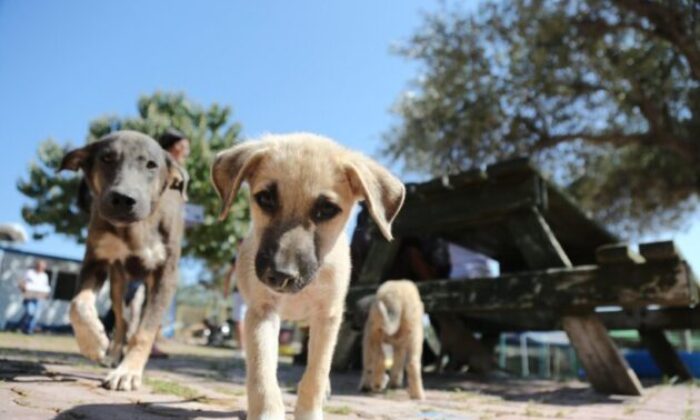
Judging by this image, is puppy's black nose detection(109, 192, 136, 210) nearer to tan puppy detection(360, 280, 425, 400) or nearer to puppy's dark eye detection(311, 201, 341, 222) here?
puppy's dark eye detection(311, 201, 341, 222)

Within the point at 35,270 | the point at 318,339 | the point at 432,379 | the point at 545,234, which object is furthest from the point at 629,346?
the point at 35,270

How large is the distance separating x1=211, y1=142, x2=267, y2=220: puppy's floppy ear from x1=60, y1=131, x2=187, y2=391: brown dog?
119 cm

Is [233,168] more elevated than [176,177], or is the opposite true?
[176,177]

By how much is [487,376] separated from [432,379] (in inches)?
57.4

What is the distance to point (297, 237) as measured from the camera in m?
2.54

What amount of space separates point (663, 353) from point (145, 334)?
8468mm

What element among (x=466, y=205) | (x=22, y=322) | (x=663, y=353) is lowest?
(x=22, y=322)

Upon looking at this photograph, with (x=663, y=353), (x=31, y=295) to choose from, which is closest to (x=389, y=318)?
(x=663, y=353)

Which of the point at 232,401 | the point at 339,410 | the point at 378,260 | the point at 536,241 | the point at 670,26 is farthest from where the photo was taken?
the point at 670,26

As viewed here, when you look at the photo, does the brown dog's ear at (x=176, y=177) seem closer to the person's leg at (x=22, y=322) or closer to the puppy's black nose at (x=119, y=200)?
the puppy's black nose at (x=119, y=200)

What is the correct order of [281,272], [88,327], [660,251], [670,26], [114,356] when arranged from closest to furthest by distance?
[281,272]
[88,327]
[660,251]
[114,356]
[670,26]

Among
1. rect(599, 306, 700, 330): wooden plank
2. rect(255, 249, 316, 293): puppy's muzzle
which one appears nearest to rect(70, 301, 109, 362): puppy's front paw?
rect(255, 249, 316, 293): puppy's muzzle

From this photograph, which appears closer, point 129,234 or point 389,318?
point 129,234

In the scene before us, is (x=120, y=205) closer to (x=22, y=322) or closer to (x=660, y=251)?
(x=660, y=251)
